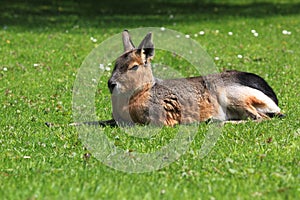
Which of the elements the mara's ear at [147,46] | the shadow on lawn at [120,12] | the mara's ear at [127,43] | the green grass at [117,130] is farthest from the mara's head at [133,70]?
the shadow on lawn at [120,12]

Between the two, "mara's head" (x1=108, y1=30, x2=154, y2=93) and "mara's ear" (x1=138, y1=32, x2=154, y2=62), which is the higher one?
"mara's ear" (x1=138, y1=32, x2=154, y2=62)

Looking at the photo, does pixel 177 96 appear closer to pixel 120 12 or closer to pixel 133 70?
pixel 133 70

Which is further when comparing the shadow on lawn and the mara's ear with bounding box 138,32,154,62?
the shadow on lawn

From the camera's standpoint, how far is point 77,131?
7.86m

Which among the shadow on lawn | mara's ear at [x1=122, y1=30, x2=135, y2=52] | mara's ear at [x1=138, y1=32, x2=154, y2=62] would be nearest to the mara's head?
mara's ear at [x1=138, y1=32, x2=154, y2=62]

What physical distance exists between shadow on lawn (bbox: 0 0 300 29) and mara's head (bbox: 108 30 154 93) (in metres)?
10.9

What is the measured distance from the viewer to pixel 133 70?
7.94m

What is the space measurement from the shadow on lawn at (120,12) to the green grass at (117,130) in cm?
9

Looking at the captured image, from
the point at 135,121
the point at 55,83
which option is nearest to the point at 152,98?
the point at 135,121

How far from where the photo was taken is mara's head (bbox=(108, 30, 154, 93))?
7.86 meters

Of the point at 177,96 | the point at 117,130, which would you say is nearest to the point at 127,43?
the point at 177,96

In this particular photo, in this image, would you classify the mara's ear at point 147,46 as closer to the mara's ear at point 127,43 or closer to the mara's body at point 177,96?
the mara's body at point 177,96

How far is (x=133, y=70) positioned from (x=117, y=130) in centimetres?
78

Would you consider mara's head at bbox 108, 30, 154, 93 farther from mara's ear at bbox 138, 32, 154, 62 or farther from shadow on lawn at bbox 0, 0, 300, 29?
shadow on lawn at bbox 0, 0, 300, 29
